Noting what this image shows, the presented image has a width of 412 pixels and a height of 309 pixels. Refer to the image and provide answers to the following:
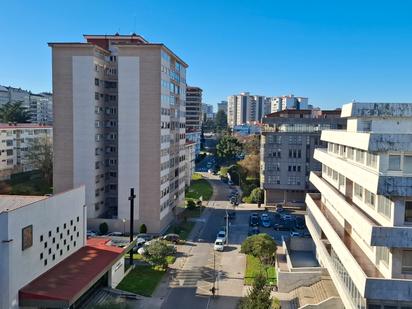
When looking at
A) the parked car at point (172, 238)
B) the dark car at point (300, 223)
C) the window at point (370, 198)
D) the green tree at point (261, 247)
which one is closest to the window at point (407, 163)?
the window at point (370, 198)

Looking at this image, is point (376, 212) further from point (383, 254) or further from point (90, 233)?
point (90, 233)

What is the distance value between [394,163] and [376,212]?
3.08 metres

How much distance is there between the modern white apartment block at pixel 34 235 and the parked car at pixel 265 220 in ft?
90.8

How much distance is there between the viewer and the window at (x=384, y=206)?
20.6m

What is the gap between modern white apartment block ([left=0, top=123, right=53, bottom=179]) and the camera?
74.1 meters

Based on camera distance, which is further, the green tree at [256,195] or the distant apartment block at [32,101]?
the distant apartment block at [32,101]

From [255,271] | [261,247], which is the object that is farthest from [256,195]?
[261,247]

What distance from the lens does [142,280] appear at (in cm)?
3522

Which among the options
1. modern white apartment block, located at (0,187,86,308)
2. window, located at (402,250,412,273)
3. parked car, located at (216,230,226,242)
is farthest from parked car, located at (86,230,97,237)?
window, located at (402,250,412,273)

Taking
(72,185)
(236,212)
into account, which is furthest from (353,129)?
(236,212)

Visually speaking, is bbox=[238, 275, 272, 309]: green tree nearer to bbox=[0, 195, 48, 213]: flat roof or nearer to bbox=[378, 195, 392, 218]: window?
bbox=[378, 195, 392, 218]: window

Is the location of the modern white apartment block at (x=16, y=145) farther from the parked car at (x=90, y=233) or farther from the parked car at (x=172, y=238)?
the parked car at (x=172, y=238)

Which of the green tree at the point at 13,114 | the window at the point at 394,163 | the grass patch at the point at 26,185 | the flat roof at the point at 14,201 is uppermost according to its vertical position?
the green tree at the point at 13,114

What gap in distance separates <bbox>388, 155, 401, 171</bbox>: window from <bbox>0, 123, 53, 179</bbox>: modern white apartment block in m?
65.2
